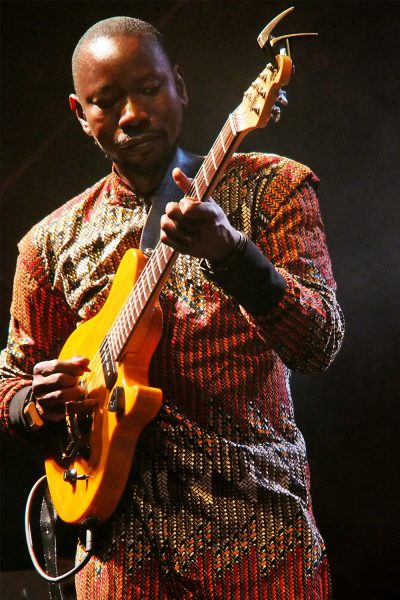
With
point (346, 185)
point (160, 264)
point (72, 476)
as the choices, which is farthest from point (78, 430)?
point (346, 185)

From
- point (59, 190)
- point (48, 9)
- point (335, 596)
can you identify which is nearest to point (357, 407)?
point (335, 596)

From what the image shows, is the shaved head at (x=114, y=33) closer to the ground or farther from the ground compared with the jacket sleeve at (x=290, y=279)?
farther from the ground

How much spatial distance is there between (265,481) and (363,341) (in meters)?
1.16

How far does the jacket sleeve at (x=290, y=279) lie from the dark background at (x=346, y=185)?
926 mm

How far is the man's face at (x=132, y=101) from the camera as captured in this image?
159 cm

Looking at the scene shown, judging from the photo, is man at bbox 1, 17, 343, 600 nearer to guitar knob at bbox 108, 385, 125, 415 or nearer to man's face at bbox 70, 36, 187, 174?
man's face at bbox 70, 36, 187, 174

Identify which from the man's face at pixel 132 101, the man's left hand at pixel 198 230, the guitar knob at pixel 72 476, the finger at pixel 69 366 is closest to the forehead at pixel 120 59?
the man's face at pixel 132 101

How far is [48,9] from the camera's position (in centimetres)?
270

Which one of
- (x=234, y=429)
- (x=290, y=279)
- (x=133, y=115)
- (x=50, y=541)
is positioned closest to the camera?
(x=290, y=279)

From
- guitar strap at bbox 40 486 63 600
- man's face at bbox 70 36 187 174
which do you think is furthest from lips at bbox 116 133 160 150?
guitar strap at bbox 40 486 63 600

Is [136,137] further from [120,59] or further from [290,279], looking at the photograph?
[290,279]

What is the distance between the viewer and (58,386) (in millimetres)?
1598

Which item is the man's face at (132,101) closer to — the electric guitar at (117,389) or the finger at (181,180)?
the electric guitar at (117,389)

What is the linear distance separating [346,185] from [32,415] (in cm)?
135
